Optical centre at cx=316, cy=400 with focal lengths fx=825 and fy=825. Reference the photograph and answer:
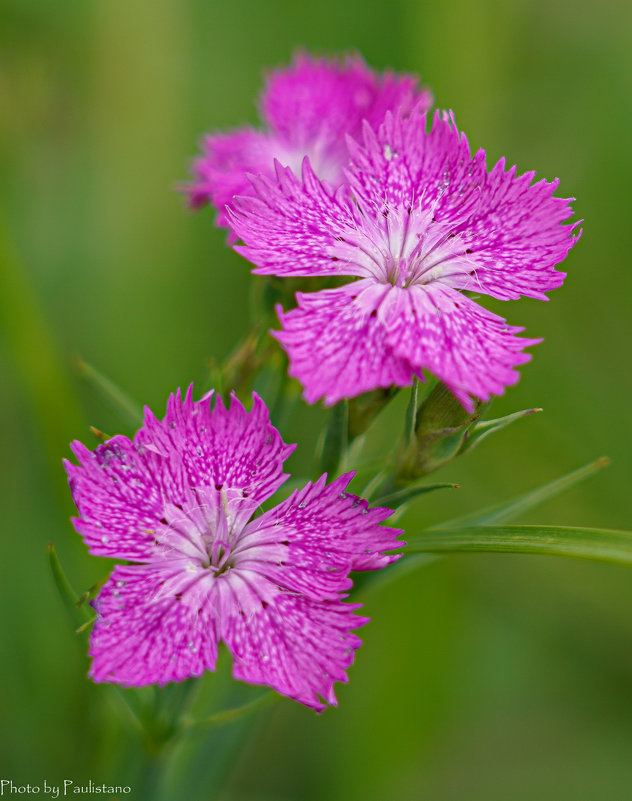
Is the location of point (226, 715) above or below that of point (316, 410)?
below

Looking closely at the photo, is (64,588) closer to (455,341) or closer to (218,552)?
(218,552)

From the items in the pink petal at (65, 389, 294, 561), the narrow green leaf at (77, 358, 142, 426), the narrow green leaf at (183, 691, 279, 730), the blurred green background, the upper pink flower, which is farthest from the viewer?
the blurred green background

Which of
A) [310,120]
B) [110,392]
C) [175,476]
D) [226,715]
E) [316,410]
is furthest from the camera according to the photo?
[316,410]

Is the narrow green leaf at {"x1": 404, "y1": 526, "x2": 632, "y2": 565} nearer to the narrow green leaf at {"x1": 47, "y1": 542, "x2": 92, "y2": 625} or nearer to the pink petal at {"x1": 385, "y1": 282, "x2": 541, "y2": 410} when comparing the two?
the pink petal at {"x1": 385, "y1": 282, "x2": 541, "y2": 410}

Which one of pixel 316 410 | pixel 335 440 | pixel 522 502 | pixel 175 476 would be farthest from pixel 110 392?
pixel 316 410

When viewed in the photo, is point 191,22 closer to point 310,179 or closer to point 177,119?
point 177,119

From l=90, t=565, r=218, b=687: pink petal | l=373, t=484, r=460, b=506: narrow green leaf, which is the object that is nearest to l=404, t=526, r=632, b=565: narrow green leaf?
l=373, t=484, r=460, b=506: narrow green leaf

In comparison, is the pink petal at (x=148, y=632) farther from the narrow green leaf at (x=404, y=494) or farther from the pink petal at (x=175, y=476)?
the narrow green leaf at (x=404, y=494)
